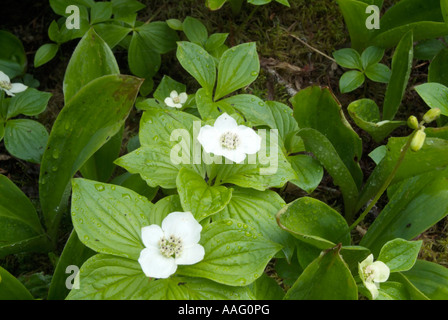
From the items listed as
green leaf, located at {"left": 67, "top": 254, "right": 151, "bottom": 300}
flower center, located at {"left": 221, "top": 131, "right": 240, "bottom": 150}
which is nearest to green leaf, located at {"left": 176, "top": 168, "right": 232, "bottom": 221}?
flower center, located at {"left": 221, "top": 131, "right": 240, "bottom": 150}

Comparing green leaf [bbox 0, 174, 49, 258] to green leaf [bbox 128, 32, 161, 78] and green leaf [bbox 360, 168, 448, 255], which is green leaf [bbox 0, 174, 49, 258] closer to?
green leaf [bbox 128, 32, 161, 78]

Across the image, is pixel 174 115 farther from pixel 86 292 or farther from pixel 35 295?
pixel 35 295

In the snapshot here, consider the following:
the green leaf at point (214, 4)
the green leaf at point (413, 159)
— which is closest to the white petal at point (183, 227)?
the green leaf at point (413, 159)

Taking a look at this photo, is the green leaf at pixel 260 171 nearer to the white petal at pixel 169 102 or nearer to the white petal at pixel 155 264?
the white petal at pixel 155 264

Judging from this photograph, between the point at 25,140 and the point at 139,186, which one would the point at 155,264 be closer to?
the point at 139,186

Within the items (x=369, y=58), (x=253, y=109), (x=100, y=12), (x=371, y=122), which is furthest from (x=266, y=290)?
(x=100, y=12)
